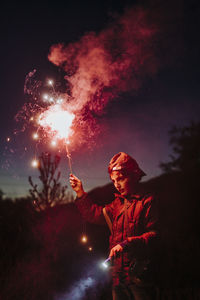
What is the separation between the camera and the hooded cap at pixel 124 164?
9.25 ft

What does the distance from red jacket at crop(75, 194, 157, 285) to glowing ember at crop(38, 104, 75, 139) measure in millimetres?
1259

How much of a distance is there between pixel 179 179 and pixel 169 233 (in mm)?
6121

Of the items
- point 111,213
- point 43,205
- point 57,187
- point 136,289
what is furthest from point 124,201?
point 43,205

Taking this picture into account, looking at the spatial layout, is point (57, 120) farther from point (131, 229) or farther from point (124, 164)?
point (131, 229)

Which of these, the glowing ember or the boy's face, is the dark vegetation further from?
the glowing ember

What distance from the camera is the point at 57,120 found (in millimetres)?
3496

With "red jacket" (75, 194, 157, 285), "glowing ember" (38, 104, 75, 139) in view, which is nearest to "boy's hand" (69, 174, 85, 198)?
"red jacket" (75, 194, 157, 285)

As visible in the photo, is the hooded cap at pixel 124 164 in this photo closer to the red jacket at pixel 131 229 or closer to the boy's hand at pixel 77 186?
the red jacket at pixel 131 229

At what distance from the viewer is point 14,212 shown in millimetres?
14195

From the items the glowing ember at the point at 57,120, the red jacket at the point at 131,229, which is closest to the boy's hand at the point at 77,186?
the red jacket at the point at 131,229

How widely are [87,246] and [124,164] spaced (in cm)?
954

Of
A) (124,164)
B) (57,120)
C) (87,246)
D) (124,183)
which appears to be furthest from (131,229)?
(87,246)

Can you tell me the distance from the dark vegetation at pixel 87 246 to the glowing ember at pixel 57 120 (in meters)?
1.59

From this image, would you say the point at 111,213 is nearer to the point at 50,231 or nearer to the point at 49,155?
the point at 49,155
